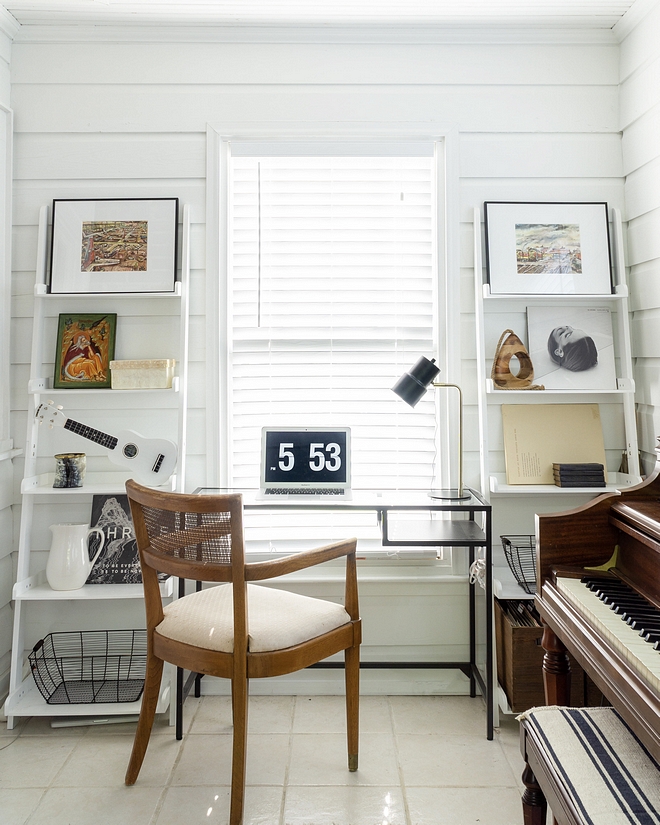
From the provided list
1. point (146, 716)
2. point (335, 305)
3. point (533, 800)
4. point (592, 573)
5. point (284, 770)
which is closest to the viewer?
point (533, 800)

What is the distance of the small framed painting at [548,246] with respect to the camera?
255 centimetres

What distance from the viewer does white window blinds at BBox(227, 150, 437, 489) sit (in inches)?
105

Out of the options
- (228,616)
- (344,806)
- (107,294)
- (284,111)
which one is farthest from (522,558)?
(284,111)

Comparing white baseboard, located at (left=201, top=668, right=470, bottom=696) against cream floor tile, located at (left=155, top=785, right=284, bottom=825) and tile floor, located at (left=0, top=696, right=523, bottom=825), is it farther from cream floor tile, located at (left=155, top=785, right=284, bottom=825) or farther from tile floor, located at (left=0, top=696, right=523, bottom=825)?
cream floor tile, located at (left=155, top=785, right=284, bottom=825)

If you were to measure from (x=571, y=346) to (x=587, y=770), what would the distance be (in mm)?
1762

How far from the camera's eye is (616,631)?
1.31 m

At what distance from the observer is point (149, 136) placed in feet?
8.54

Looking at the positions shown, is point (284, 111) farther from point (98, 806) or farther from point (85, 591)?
point (98, 806)

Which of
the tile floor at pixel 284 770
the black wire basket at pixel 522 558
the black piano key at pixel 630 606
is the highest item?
the black piano key at pixel 630 606

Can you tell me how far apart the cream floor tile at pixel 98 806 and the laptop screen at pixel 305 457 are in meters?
1.10

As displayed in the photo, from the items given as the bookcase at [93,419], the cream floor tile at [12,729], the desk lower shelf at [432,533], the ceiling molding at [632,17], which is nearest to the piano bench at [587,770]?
the desk lower shelf at [432,533]

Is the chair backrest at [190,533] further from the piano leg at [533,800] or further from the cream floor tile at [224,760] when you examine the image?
the piano leg at [533,800]

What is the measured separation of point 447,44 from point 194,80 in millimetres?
1076

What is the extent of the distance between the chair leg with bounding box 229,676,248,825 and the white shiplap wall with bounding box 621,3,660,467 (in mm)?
1792
